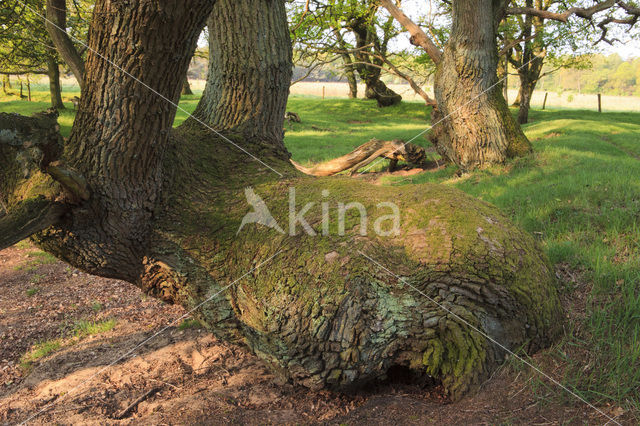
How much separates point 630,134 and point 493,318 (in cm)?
1540

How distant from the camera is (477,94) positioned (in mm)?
8789

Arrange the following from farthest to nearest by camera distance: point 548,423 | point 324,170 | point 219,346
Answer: point 324,170 → point 219,346 → point 548,423

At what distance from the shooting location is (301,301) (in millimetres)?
2969

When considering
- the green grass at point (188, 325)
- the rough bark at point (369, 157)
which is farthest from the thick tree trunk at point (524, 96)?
the green grass at point (188, 325)

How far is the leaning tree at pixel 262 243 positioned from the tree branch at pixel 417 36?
7090mm

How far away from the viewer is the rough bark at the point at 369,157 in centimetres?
1016

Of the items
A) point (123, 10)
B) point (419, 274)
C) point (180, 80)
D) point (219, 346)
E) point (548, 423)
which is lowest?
point (219, 346)

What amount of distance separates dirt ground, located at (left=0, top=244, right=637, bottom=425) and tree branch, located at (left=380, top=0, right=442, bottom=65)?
763 centimetres

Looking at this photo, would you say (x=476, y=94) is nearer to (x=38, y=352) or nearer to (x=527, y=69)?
(x=38, y=352)

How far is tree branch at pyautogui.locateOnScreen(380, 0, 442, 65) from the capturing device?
9766 mm

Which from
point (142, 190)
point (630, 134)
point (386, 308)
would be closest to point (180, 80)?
point (142, 190)

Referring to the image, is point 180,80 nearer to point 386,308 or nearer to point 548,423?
point 386,308

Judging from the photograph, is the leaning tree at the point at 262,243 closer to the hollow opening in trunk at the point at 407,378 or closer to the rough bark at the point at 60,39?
the hollow opening in trunk at the point at 407,378

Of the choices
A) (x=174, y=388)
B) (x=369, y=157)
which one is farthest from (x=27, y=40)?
(x=174, y=388)
